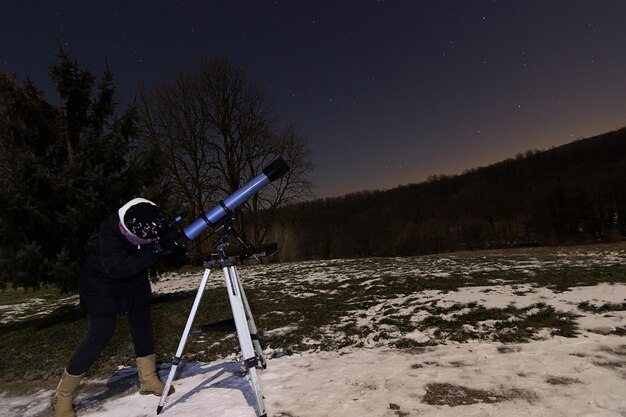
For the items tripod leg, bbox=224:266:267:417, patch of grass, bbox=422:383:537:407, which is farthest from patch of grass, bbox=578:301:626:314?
tripod leg, bbox=224:266:267:417

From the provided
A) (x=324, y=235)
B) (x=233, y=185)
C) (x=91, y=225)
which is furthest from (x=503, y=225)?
(x=91, y=225)

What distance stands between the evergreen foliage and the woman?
491 centimetres

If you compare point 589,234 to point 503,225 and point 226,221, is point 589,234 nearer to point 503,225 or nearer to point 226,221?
point 503,225

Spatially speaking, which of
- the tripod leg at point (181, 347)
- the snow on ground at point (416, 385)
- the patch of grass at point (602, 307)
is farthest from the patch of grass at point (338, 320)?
the tripod leg at point (181, 347)

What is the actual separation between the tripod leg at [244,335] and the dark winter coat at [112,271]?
717mm

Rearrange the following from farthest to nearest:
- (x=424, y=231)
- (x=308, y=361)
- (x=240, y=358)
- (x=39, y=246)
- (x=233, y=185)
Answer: (x=424, y=231) < (x=233, y=185) < (x=39, y=246) < (x=240, y=358) < (x=308, y=361)

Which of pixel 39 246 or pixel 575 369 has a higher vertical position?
pixel 39 246

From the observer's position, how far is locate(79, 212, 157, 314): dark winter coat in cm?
321

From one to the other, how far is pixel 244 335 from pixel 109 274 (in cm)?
137

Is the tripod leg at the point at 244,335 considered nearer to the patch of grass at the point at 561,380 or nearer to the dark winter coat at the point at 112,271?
the dark winter coat at the point at 112,271

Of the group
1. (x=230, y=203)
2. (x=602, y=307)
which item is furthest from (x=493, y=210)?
(x=230, y=203)

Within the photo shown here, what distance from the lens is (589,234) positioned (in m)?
82.4

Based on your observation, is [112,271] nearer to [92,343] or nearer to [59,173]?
[92,343]

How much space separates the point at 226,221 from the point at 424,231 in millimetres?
113977
